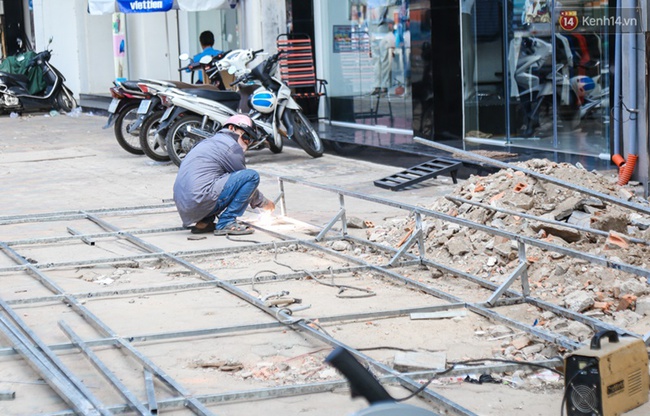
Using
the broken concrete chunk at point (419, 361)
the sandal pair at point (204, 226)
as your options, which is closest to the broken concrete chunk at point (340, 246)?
the sandal pair at point (204, 226)

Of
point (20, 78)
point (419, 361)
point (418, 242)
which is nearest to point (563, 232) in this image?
point (418, 242)

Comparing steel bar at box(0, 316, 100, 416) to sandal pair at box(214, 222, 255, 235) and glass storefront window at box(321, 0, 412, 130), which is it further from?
glass storefront window at box(321, 0, 412, 130)

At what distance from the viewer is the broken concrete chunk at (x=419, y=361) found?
5266 millimetres

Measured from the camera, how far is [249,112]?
13758mm

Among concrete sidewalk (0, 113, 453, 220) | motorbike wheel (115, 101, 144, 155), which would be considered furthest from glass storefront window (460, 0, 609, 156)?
motorbike wheel (115, 101, 144, 155)

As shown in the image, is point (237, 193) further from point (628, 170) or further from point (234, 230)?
point (628, 170)

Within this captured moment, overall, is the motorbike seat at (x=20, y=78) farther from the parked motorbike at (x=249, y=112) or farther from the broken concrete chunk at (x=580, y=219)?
the broken concrete chunk at (x=580, y=219)

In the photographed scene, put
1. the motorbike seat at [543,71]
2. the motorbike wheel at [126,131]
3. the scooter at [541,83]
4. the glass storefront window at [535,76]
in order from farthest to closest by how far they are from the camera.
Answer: the motorbike wheel at [126,131] < the motorbike seat at [543,71] < the scooter at [541,83] < the glass storefront window at [535,76]

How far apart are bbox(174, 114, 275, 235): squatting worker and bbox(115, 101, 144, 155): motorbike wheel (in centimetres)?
489

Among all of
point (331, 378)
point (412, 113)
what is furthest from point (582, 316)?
point (412, 113)

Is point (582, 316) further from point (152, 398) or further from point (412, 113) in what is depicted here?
point (412, 113)

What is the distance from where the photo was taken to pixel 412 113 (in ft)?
47.3

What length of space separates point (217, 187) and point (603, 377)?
5.04m

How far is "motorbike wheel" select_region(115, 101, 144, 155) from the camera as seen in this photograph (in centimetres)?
1413
